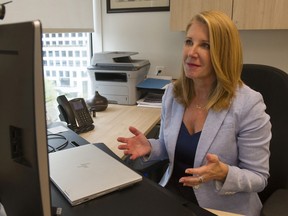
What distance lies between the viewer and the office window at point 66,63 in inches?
91.6

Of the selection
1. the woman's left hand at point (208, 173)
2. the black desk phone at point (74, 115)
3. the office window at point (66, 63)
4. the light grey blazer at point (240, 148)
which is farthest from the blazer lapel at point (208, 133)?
the office window at point (66, 63)

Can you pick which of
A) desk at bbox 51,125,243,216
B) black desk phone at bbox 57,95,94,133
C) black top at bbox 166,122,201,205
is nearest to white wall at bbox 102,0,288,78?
black desk phone at bbox 57,95,94,133

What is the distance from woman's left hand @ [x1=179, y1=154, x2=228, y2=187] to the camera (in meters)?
0.95

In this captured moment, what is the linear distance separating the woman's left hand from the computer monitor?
1.82 ft

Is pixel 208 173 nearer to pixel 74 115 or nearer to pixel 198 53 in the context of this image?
pixel 198 53

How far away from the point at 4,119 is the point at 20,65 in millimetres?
135

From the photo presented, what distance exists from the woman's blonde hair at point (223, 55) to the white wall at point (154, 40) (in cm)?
133

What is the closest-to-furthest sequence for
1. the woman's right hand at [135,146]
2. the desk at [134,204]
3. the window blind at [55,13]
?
the desk at [134,204]
the woman's right hand at [135,146]
the window blind at [55,13]

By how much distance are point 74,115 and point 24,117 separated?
1.24 m

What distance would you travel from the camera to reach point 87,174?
2.98ft

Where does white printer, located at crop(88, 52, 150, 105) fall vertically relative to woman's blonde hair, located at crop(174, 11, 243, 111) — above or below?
below

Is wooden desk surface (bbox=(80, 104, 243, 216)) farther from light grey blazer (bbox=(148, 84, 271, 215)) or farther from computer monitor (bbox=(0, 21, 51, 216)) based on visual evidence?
computer monitor (bbox=(0, 21, 51, 216))

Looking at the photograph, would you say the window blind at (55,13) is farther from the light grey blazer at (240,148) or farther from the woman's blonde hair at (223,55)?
the light grey blazer at (240,148)

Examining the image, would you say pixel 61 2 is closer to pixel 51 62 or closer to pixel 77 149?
pixel 51 62
